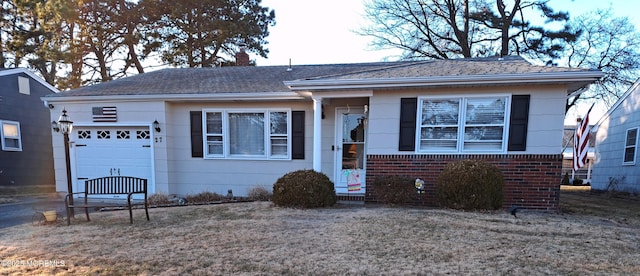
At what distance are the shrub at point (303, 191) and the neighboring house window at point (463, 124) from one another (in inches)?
85.0

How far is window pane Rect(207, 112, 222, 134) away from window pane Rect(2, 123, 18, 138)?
7483 millimetres

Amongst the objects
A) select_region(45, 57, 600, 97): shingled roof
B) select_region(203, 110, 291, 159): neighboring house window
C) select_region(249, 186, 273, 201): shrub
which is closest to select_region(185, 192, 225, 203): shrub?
select_region(249, 186, 273, 201): shrub

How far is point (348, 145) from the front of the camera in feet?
22.9

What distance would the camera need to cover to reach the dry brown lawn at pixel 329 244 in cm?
293

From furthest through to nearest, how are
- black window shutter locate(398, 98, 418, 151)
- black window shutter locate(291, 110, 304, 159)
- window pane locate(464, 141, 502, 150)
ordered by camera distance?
black window shutter locate(291, 110, 304, 159), black window shutter locate(398, 98, 418, 151), window pane locate(464, 141, 502, 150)

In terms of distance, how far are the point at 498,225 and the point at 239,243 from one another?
3841mm

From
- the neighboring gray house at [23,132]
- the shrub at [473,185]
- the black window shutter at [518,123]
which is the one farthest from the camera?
the neighboring gray house at [23,132]

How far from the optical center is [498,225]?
442cm

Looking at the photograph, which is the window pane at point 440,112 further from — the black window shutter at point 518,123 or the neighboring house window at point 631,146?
the neighboring house window at point 631,146

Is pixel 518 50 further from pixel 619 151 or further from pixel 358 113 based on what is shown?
pixel 358 113

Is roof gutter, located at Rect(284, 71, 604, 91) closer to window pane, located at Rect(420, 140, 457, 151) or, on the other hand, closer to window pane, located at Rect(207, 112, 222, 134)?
window pane, located at Rect(420, 140, 457, 151)

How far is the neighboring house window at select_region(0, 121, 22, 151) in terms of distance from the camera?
9234 millimetres

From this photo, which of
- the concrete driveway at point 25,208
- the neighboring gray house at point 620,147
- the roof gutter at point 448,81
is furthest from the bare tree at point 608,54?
the concrete driveway at point 25,208

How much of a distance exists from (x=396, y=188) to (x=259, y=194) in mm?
3220
